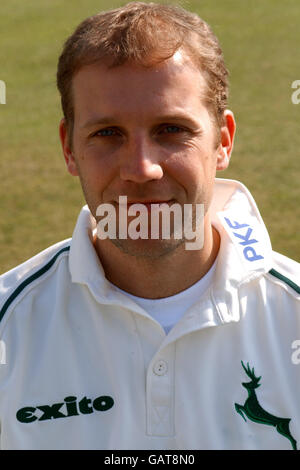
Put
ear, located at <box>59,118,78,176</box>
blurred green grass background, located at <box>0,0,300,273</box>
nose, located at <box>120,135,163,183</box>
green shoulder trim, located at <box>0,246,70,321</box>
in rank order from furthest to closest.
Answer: blurred green grass background, located at <box>0,0,300,273</box>, ear, located at <box>59,118,78,176</box>, green shoulder trim, located at <box>0,246,70,321</box>, nose, located at <box>120,135,163,183</box>

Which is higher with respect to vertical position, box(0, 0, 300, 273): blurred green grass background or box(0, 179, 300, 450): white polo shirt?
box(0, 0, 300, 273): blurred green grass background

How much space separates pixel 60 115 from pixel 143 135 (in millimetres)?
5465

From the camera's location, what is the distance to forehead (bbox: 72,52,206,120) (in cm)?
209

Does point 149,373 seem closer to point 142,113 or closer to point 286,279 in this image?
point 286,279

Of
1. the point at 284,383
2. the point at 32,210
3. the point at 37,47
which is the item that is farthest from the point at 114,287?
the point at 37,47

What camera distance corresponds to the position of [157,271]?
7.52ft

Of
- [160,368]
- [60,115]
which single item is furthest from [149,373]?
[60,115]

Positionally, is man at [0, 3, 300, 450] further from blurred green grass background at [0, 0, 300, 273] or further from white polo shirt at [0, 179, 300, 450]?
blurred green grass background at [0, 0, 300, 273]

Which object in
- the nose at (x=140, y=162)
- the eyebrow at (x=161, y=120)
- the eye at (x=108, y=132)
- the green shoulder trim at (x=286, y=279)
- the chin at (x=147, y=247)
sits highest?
the eyebrow at (x=161, y=120)

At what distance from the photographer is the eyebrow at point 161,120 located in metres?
2.11

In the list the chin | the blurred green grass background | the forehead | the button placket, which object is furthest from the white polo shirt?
the blurred green grass background

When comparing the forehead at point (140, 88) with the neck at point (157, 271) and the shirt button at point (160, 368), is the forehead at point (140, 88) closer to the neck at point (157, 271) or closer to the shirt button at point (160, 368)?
the neck at point (157, 271)

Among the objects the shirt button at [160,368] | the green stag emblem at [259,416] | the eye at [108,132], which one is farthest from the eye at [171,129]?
the green stag emblem at [259,416]

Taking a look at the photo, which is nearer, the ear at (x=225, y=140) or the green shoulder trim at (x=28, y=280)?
the green shoulder trim at (x=28, y=280)
